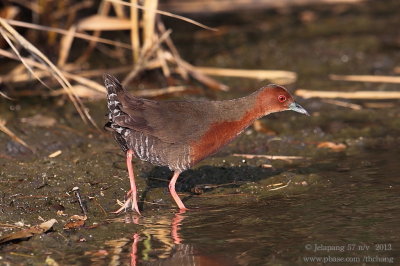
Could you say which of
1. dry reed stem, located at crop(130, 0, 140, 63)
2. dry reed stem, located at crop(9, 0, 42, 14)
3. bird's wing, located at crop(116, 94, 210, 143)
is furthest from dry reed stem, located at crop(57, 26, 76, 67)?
bird's wing, located at crop(116, 94, 210, 143)

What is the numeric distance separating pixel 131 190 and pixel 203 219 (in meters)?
0.65

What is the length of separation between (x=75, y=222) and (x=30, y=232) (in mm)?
448

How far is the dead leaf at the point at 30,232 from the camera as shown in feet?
17.5

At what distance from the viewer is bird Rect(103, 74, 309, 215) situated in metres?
6.14

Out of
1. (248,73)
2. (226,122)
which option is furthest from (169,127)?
(248,73)

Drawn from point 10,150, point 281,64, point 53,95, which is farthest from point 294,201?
point 281,64

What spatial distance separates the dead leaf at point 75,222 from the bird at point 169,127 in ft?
1.14

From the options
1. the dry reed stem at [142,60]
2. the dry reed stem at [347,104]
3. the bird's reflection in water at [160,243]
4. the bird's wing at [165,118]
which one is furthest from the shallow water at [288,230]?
the dry reed stem at [142,60]

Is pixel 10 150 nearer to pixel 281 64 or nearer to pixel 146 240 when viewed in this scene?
pixel 146 240

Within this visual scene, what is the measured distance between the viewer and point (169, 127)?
620 centimetres

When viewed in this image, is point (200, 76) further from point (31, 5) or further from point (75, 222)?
point (75, 222)

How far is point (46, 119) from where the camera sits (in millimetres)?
8430

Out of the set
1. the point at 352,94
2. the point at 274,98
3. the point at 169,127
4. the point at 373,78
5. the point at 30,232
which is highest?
the point at 373,78

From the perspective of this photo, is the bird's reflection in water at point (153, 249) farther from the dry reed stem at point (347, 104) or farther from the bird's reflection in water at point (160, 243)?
the dry reed stem at point (347, 104)
